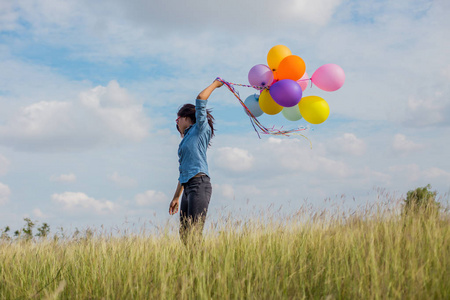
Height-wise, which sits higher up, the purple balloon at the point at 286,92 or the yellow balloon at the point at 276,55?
the yellow balloon at the point at 276,55

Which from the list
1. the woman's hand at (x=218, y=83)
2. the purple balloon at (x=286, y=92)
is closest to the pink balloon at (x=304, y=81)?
the purple balloon at (x=286, y=92)

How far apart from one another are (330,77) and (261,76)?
946mm

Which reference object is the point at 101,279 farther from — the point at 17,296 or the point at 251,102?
the point at 251,102

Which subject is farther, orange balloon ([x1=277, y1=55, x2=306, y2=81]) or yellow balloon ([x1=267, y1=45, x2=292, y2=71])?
yellow balloon ([x1=267, y1=45, x2=292, y2=71])

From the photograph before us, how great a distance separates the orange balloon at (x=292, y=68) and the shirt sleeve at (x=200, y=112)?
4.35 ft

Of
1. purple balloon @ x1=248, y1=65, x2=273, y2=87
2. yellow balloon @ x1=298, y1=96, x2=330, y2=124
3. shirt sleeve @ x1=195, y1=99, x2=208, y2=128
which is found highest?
purple balloon @ x1=248, y1=65, x2=273, y2=87

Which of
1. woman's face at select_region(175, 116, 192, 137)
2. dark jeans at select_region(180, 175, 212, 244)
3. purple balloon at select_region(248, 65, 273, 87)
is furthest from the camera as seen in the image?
purple balloon at select_region(248, 65, 273, 87)

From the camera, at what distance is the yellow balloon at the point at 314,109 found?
5594 mm

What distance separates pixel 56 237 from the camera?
22.0ft

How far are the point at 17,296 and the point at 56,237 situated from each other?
286cm

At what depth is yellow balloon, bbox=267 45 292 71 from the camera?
582cm

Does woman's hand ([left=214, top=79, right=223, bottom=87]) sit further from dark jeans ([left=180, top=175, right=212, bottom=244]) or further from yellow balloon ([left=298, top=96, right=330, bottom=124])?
yellow balloon ([left=298, top=96, right=330, bottom=124])

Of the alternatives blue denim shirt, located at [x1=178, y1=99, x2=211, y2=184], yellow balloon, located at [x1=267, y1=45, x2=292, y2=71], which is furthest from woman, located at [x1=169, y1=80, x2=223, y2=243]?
yellow balloon, located at [x1=267, y1=45, x2=292, y2=71]

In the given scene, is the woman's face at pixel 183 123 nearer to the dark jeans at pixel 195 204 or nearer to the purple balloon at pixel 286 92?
the dark jeans at pixel 195 204
